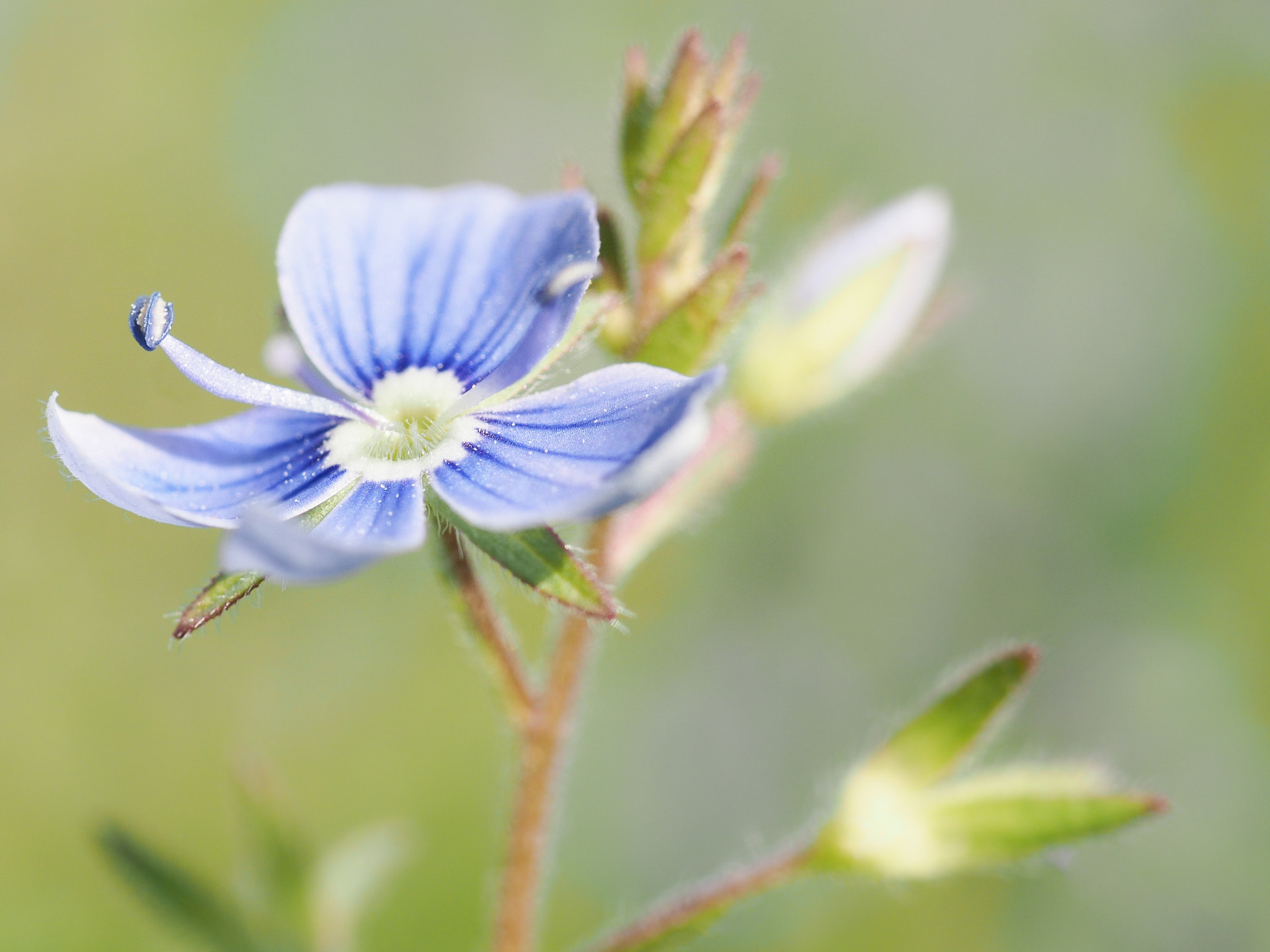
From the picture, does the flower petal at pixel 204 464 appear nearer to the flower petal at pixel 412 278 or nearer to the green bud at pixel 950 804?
the flower petal at pixel 412 278

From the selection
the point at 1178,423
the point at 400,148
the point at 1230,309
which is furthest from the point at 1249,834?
the point at 400,148

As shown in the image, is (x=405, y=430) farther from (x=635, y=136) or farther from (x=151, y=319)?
(x=635, y=136)

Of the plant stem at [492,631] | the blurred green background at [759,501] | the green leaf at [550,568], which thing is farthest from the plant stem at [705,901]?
the blurred green background at [759,501]

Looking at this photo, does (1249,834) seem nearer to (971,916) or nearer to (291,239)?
(971,916)

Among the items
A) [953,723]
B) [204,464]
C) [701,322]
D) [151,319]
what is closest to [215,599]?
[204,464]

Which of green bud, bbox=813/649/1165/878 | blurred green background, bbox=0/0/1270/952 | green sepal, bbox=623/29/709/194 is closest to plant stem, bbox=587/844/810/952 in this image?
green bud, bbox=813/649/1165/878
